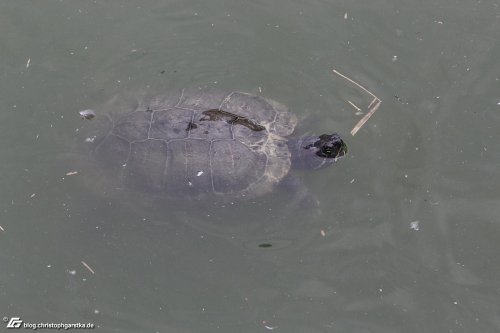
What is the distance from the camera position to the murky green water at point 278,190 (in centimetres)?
485

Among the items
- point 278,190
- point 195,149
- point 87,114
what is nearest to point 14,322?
point 87,114

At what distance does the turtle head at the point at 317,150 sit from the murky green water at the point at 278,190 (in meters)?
0.20

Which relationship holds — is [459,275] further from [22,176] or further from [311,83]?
[22,176]

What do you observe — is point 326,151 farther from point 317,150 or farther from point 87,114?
point 87,114

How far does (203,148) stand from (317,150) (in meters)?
1.23

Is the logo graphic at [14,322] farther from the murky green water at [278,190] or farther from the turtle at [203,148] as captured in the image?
the turtle at [203,148]

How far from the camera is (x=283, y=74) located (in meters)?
5.80

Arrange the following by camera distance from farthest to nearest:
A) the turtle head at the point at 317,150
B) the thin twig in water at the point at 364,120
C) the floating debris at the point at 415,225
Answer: the thin twig in water at the point at 364,120, the floating debris at the point at 415,225, the turtle head at the point at 317,150

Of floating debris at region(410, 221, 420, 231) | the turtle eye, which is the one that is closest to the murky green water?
floating debris at region(410, 221, 420, 231)

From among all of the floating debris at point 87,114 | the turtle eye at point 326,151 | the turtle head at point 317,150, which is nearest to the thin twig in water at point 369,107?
the turtle head at point 317,150

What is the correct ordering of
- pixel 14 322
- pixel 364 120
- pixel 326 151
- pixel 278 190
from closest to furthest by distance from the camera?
pixel 14 322, pixel 326 151, pixel 278 190, pixel 364 120

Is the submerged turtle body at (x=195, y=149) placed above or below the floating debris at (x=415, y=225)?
above

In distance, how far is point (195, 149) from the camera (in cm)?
482

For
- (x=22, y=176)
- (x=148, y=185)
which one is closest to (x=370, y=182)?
(x=148, y=185)
